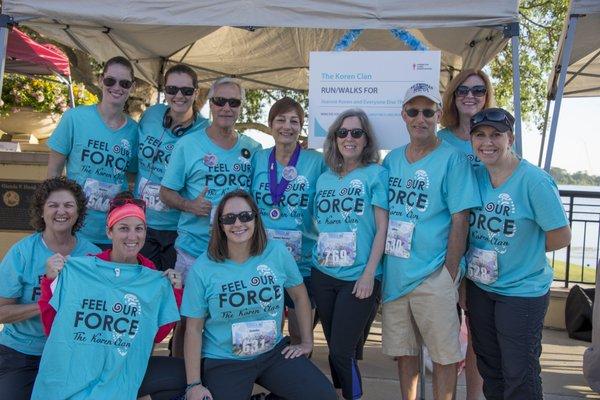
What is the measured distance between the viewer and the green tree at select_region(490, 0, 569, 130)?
10703mm

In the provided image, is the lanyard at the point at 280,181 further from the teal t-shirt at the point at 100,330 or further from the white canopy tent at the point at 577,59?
the white canopy tent at the point at 577,59

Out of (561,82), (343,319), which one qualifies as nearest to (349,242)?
(343,319)

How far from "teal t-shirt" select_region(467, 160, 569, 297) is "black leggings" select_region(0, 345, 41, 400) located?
2288mm

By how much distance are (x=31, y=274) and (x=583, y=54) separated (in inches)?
189

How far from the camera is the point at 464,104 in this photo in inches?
Result: 139

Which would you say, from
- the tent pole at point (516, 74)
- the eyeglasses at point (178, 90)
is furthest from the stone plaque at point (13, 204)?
the tent pole at point (516, 74)

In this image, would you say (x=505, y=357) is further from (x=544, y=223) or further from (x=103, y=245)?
(x=103, y=245)

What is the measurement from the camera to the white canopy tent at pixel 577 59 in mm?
3896

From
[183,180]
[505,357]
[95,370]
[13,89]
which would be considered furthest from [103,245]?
[13,89]

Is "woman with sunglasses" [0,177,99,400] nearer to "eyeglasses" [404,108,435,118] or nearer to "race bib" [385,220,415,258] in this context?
"race bib" [385,220,415,258]

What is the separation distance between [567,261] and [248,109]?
751 centimetres

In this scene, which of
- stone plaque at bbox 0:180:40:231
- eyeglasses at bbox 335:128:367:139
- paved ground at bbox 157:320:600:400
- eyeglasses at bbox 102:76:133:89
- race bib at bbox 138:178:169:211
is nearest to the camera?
eyeglasses at bbox 335:128:367:139

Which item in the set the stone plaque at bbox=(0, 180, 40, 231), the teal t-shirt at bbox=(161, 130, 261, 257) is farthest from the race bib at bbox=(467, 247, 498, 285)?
the stone plaque at bbox=(0, 180, 40, 231)

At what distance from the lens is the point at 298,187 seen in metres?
3.54
